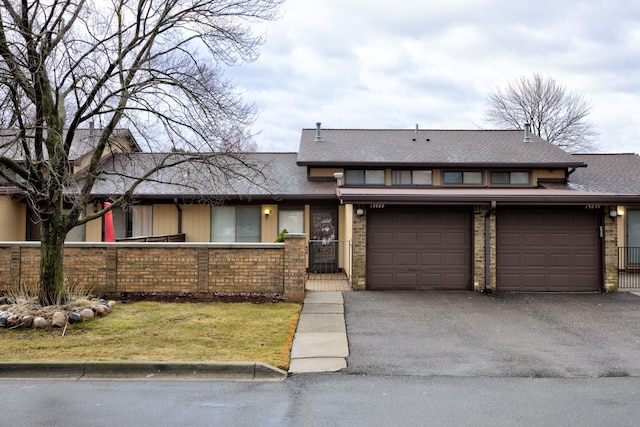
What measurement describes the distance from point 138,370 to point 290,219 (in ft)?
35.5

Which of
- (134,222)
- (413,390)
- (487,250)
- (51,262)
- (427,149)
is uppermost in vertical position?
(427,149)

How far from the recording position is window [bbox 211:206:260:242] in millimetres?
16922

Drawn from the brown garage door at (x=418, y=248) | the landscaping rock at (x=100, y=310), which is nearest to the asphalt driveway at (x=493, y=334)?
the brown garage door at (x=418, y=248)

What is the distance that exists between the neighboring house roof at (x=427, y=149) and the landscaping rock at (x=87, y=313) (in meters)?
9.63

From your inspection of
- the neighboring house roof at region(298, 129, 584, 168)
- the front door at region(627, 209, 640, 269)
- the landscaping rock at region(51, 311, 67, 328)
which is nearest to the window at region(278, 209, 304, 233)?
the neighboring house roof at region(298, 129, 584, 168)

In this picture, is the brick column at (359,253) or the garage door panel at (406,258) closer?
the brick column at (359,253)

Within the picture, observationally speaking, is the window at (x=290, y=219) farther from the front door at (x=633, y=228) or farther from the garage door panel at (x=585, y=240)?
the front door at (x=633, y=228)

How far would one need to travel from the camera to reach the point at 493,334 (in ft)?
27.2

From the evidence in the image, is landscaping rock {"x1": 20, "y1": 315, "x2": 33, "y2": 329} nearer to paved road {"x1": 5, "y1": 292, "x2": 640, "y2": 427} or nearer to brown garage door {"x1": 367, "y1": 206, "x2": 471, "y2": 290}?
paved road {"x1": 5, "y1": 292, "x2": 640, "y2": 427}

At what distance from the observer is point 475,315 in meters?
9.84

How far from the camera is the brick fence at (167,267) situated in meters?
11.0

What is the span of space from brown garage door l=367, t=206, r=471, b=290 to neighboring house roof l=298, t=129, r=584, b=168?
457cm

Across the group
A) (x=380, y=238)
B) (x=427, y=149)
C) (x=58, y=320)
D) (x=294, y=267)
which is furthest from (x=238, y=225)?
(x=58, y=320)

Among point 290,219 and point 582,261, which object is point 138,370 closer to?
point 290,219
